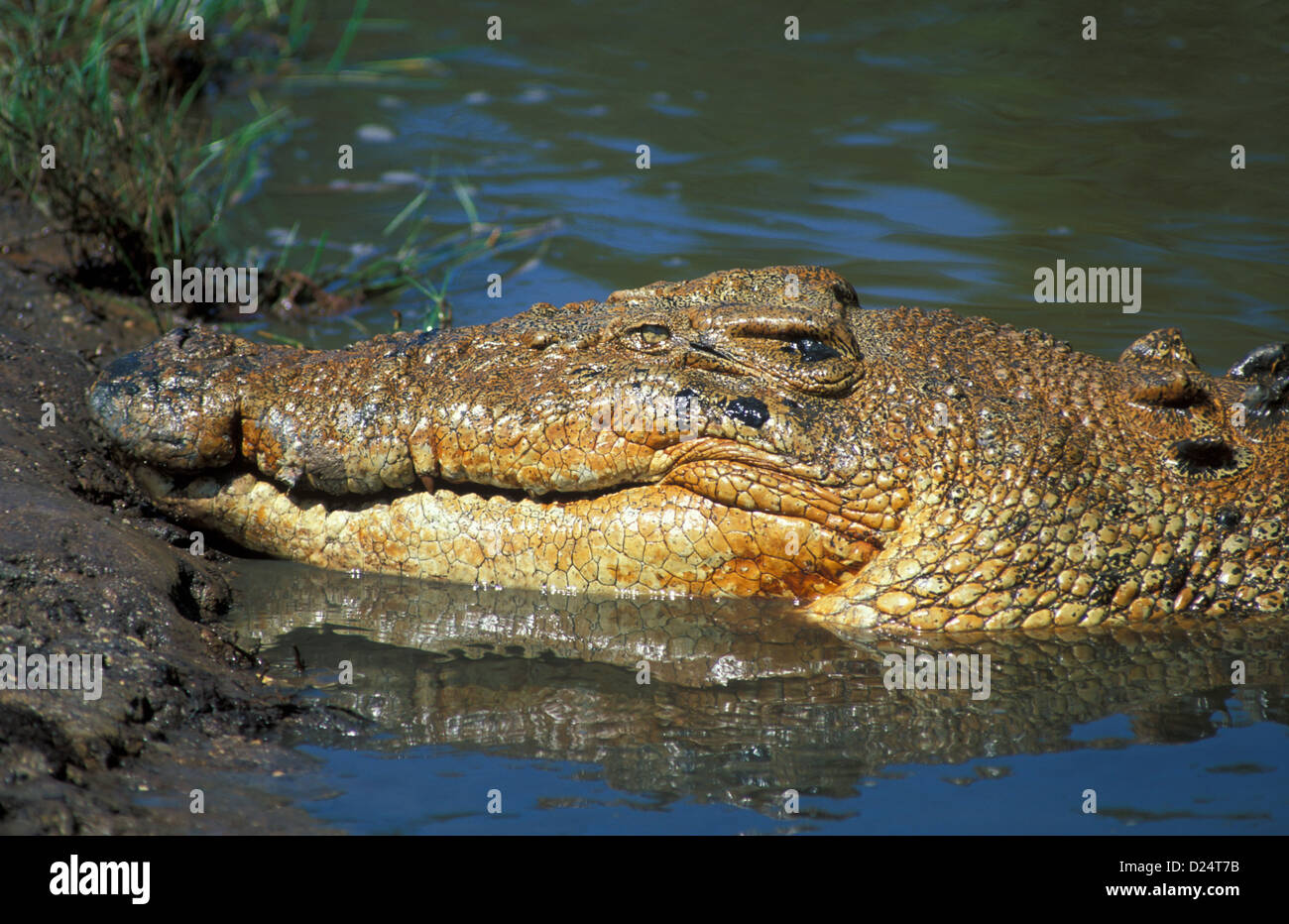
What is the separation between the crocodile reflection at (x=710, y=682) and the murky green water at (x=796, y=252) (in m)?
0.01

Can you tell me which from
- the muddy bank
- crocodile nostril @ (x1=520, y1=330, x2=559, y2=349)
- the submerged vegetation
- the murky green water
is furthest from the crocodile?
the submerged vegetation

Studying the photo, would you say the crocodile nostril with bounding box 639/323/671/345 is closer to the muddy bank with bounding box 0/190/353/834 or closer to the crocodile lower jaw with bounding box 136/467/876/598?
the crocodile lower jaw with bounding box 136/467/876/598

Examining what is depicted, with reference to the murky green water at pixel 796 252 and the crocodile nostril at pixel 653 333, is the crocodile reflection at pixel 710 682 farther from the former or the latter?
the crocodile nostril at pixel 653 333

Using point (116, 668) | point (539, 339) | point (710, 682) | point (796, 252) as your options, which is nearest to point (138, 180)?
point (796, 252)

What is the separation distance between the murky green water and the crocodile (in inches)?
6.9

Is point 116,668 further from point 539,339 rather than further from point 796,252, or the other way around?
point 796,252

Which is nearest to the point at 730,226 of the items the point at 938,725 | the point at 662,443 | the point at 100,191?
the point at 100,191

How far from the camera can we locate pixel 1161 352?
4027mm

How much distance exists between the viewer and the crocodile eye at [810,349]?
3.83m

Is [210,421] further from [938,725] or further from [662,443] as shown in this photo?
[938,725]

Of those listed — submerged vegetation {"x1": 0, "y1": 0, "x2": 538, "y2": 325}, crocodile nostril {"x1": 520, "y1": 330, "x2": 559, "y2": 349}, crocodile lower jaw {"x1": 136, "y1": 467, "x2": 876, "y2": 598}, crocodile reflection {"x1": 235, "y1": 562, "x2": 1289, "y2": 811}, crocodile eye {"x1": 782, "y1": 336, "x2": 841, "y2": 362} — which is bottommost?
crocodile reflection {"x1": 235, "y1": 562, "x2": 1289, "y2": 811}

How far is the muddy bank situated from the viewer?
2.67 meters

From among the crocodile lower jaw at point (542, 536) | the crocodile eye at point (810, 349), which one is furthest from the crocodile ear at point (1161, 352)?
the crocodile lower jaw at point (542, 536)
